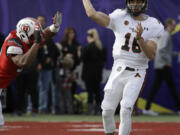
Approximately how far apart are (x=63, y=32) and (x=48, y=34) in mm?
5658

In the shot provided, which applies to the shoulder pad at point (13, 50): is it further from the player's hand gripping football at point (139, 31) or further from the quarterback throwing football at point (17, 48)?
the player's hand gripping football at point (139, 31)

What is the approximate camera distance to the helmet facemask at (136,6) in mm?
6094

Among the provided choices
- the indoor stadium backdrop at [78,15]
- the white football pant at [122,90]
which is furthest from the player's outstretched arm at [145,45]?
the indoor stadium backdrop at [78,15]

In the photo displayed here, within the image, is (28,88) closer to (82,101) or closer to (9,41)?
(82,101)

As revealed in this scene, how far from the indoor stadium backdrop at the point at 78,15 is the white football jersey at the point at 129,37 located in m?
5.76

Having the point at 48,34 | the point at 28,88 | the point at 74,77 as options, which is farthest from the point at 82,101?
the point at 48,34

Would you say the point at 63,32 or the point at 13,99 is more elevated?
the point at 63,32

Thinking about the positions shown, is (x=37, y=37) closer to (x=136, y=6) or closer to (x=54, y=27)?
(x=54, y=27)

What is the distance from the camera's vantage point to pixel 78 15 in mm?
12016

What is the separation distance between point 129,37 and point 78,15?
19.8ft

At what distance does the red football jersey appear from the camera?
234 inches

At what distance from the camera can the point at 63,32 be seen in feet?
39.5

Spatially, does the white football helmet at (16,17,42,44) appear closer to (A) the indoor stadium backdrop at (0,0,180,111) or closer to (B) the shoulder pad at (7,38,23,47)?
(B) the shoulder pad at (7,38,23,47)

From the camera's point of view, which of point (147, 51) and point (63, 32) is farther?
point (63, 32)
